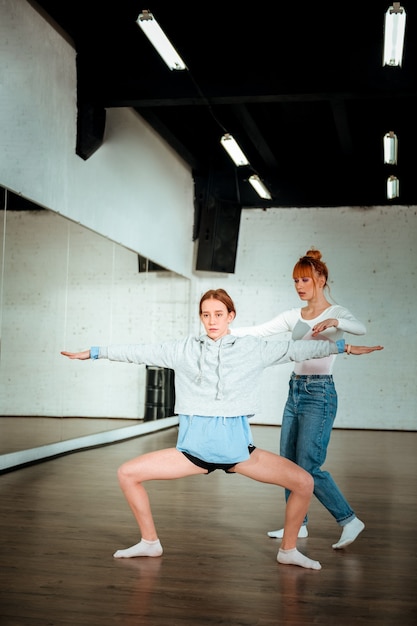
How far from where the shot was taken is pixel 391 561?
137 inches

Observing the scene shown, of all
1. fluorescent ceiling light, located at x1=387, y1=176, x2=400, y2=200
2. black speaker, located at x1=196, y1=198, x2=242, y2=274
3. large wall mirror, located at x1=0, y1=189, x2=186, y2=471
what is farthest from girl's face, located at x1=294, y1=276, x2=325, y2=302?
black speaker, located at x1=196, y1=198, x2=242, y2=274

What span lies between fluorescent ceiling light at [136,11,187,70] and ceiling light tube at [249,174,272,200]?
4452 millimetres

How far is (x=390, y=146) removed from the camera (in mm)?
9336

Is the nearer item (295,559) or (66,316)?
(295,559)

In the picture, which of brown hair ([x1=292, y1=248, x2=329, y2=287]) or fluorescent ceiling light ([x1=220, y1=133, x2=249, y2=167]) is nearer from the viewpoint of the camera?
brown hair ([x1=292, y1=248, x2=329, y2=287])

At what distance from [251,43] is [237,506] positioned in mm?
4617

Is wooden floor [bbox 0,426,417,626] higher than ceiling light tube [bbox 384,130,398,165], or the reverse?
ceiling light tube [bbox 384,130,398,165]

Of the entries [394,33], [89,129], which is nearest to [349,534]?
[394,33]

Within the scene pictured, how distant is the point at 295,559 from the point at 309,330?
111 cm

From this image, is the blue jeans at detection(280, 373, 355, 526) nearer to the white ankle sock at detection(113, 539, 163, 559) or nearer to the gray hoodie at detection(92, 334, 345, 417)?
the gray hoodie at detection(92, 334, 345, 417)

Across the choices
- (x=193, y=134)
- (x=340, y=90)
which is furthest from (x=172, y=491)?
(x=193, y=134)

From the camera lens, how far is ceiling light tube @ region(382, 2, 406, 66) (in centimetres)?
546

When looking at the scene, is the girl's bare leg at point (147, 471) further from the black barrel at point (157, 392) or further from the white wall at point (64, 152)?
the black barrel at point (157, 392)

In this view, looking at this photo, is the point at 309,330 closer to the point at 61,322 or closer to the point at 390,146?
the point at 61,322
